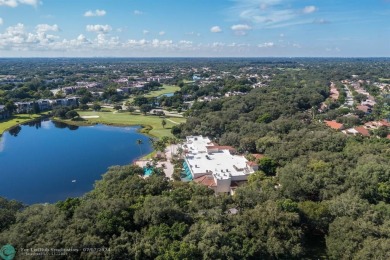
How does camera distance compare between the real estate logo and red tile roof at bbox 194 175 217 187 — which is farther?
red tile roof at bbox 194 175 217 187

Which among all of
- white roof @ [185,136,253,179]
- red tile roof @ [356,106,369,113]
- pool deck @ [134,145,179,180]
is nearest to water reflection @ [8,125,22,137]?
pool deck @ [134,145,179,180]

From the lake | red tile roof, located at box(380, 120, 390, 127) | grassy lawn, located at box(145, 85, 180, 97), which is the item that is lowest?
the lake

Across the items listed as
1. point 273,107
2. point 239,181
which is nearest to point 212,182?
point 239,181

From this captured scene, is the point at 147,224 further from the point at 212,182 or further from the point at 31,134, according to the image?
the point at 31,134

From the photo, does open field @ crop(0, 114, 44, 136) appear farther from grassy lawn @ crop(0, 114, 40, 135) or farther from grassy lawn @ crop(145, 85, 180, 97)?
grassy lawn @ crop(145, 85, 180, 97)

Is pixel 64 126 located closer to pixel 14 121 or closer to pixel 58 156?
pixel 14 121

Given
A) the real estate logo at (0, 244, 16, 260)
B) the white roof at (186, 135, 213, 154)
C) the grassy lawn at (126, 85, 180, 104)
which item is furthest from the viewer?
the grassy lawn at (126, 85, 180, 104)

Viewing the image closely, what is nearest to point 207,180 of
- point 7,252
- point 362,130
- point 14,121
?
point 7,252
